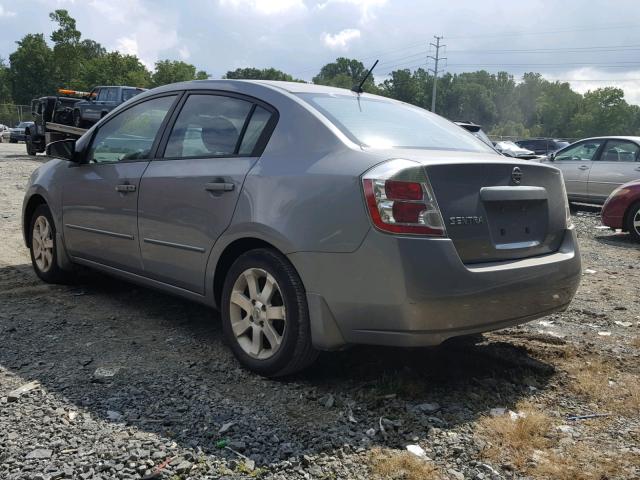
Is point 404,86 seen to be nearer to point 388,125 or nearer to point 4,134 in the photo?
point 4,134

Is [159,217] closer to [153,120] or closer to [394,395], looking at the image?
[153,120]

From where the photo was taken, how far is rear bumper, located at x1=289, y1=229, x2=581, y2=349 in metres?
3.08

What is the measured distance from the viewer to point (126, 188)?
452 centimetres

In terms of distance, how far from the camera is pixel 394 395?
3.41m

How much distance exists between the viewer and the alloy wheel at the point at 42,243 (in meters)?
5.55

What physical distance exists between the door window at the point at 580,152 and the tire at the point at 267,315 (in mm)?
11140

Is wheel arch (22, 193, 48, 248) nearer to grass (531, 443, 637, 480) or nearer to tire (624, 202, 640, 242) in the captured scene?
grass (531, 443, 637, 480)

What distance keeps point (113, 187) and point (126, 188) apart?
217 millimetres

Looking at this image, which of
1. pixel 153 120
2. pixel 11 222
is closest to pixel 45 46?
pixel 11 222

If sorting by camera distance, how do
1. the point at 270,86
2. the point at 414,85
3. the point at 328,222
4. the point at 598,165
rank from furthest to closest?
the point at 414,85 → the point at 598,165 → the point at 270,86 → the point at 328,222

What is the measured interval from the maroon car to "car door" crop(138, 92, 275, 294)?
741 centimetres

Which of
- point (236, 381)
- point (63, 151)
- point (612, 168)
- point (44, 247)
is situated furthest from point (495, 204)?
point (612, 168)

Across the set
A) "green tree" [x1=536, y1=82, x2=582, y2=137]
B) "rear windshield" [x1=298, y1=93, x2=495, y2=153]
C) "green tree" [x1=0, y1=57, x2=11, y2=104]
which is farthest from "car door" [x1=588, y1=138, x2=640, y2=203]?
"green tree" [x1=536, y1=82, x2=582, y2=137]

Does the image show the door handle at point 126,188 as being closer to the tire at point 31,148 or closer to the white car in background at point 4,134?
the tire at point 31,148
